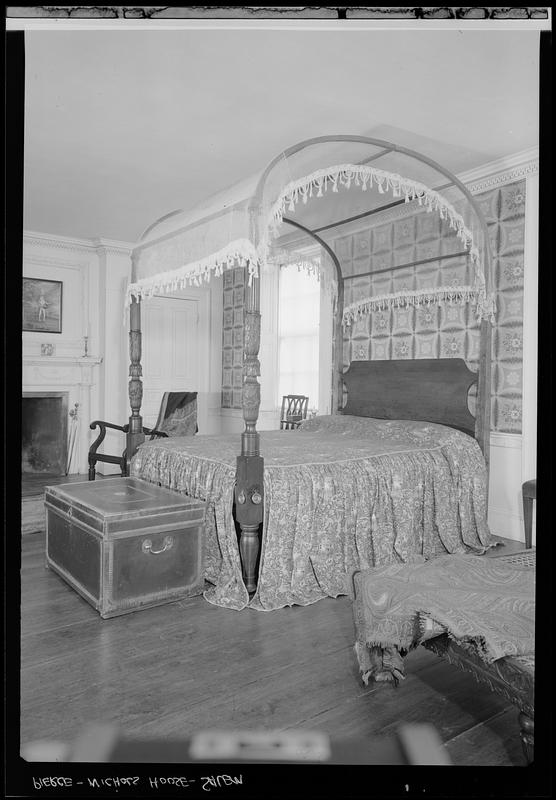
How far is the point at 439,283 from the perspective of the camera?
4.70 metres

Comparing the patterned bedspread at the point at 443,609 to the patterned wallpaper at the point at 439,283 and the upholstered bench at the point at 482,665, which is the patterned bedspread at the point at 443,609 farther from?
the patterned wallpaper at the point at 439,283

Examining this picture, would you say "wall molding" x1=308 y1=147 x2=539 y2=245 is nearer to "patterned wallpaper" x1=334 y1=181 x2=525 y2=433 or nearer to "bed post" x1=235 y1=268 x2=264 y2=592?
"patterned wallpaper" x1=334 y1=181 x2=525 y2=433

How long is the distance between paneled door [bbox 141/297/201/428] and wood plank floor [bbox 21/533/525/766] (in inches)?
197

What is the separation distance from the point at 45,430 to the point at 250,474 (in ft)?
11.7

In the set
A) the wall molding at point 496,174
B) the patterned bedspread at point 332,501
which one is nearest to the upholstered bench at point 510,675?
the patterned bedspread at point 332,501

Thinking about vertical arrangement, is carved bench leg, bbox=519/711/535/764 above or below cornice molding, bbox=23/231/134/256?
below

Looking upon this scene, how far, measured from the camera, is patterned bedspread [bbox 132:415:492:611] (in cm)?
312

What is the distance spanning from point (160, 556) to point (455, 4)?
2565mm

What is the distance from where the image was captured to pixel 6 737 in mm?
1349

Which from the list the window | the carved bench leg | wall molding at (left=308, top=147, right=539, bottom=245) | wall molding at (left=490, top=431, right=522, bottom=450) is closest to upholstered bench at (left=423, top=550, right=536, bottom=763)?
the carved bench leg

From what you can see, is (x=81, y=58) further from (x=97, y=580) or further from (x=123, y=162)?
(x=97, y=580)

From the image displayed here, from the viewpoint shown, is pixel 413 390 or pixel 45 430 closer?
Result: pixel 413 390

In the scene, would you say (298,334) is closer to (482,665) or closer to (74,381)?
(74,381)

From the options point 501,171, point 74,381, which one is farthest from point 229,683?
point 74,381
